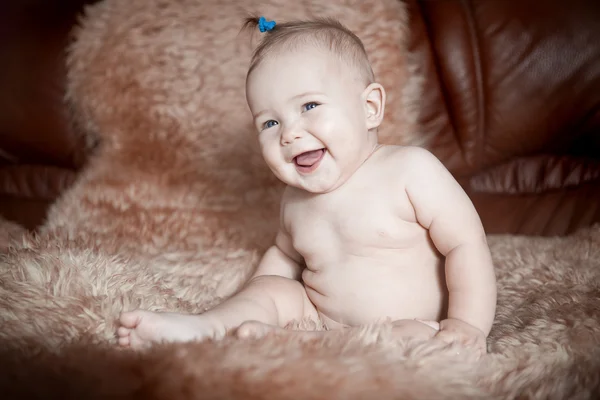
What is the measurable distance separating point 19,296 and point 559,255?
0.99m

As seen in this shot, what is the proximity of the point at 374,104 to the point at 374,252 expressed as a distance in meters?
0.24

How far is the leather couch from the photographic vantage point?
142cm

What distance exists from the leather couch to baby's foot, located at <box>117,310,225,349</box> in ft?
2.92

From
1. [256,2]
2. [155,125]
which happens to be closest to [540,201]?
[256,2]

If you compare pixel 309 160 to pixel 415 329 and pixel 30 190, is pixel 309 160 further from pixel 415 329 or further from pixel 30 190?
pixel 30 190

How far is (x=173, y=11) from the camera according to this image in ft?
5.20

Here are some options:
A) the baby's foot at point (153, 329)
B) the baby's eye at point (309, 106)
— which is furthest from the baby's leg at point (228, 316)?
the baby's eye at point (309, 106)

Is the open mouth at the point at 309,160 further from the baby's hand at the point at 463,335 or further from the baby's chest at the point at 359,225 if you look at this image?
the baby's hand at the point at 463,335

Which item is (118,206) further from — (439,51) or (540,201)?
(540,201)

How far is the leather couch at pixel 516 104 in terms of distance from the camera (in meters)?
1.42

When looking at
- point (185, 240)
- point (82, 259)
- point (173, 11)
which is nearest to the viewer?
point (82, 259)

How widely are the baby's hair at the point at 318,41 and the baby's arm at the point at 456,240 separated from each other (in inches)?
7.3

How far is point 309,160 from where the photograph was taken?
969mm

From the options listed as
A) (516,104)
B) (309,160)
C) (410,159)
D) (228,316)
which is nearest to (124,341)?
(228,316)
